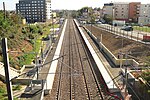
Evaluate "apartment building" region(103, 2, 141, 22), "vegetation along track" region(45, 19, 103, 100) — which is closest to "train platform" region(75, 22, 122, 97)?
"vegetation along track" region(45, 19, 103, 100)

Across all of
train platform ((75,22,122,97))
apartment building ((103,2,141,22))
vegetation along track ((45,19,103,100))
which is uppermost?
apartment building ((103,2,141,22))

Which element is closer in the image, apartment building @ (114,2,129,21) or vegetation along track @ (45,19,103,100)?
vegetation along track @ (45,19,103,100)

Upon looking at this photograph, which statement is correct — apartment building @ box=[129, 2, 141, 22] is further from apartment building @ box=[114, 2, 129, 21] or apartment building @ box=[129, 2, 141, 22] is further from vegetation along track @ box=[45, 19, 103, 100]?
vegetation along track @ box=[45, 19, 103, 100]

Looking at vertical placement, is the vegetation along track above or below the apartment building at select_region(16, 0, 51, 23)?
below

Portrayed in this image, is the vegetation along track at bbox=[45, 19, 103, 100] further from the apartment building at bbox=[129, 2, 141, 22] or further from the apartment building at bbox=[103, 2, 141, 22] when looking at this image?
the apartment building at bbox=[129, 2, 141, 22]

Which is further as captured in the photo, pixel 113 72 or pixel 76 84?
pixel 113 72

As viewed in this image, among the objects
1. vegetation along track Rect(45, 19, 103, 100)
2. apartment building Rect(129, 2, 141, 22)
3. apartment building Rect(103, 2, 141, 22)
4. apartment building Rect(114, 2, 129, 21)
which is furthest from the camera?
apartment building Rect(114, 2, 129, 21)

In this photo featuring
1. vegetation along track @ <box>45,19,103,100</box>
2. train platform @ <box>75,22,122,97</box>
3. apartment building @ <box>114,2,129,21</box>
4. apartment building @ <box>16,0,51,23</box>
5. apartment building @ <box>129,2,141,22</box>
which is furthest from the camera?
apartment building @ <box>16,0,51,23</box>

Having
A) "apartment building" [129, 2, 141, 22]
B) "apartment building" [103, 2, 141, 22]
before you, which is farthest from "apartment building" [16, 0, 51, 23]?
"apartment building" [129, 2, 141, 22]

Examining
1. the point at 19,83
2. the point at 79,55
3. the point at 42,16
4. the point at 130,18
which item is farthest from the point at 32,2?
the point at 19,83

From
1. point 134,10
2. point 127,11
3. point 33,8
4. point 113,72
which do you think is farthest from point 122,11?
point 113,72

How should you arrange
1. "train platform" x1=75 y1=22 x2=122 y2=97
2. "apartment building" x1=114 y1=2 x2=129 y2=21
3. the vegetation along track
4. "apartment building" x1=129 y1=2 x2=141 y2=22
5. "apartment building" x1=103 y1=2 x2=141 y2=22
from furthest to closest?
"apartment building" x1=114 y1=2 x2=129 y2=21 < "apartment building" x1=103 y1=2 x2=141 y2=22 < "apartment building" x1=129 y1=2 x2=141 y2=22 < "train platform" x1=75 y1=22 x2=122 y2=97 < the vegetation along track

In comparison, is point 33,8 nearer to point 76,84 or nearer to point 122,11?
point 122,11

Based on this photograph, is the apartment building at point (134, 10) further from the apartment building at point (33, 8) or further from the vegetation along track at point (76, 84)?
the vegetation along track at point (76, 84)
